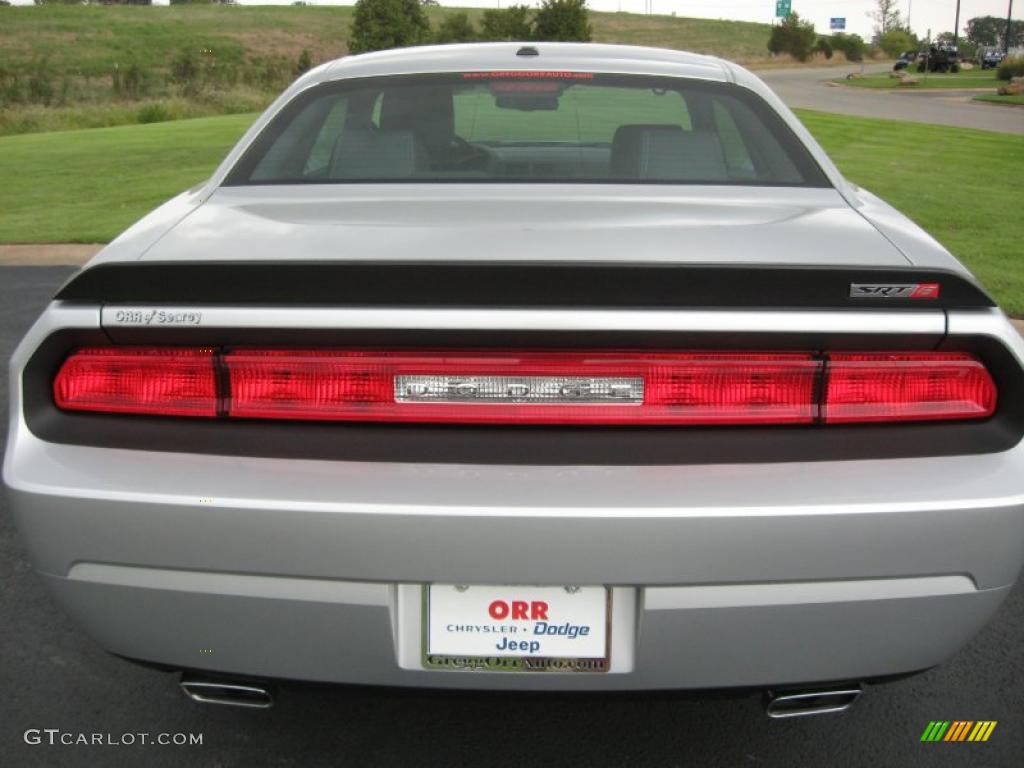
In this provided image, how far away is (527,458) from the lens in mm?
1806

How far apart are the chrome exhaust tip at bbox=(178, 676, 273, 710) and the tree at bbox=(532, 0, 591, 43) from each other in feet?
156

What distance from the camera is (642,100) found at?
4.02m

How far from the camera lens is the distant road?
24.4m

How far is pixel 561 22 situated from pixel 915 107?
2185 centimetres

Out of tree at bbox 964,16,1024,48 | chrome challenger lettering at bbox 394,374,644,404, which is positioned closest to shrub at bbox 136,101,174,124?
chrome challenger lettering at bbox 394,374,644,404

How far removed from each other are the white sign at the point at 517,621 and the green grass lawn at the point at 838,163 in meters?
5.65

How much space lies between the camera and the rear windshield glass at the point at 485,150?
291 centimetres

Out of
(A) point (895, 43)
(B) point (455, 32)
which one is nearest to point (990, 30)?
(A) point (895, 43)

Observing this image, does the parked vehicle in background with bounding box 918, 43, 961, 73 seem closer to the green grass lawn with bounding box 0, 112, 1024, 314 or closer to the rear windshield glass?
the green grass lawn with bounding box 0, 112, 1024, 314

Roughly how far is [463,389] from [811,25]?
3517 inches

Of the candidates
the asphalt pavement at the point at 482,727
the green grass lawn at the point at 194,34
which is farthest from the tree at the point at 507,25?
the asphalt pavement at the point at 482,727

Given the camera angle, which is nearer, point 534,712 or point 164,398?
point 164,398

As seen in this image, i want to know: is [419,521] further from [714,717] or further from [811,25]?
[811,25]

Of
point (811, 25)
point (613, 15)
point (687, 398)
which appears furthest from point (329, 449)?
point (613, 15)
